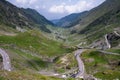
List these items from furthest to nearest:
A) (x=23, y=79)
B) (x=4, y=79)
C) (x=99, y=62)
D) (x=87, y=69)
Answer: (x=99, y=62), (x=87, y=69), (x=23, y=79), (x=4, y=79)

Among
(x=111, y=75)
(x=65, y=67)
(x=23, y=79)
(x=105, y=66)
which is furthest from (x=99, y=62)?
(x=23, y=79)

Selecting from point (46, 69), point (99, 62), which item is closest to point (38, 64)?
point (46, 69)

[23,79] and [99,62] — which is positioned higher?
[99,62]

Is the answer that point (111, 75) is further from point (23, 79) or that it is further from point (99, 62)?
point (23, 79)

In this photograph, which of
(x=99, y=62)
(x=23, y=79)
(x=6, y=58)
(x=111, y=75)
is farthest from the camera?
(x=99, y=62)

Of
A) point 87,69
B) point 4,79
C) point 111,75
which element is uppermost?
point 87,69

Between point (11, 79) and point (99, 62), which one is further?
point (99, 62)

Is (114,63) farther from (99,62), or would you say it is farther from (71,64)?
(71,64)

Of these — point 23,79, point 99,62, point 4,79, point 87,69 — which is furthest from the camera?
point 99,62

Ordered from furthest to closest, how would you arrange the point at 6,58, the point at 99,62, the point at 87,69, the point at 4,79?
the point at 99,62 < the point at 87,69 < the point at 6,58 < the point at 4,79
